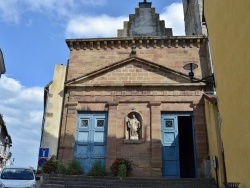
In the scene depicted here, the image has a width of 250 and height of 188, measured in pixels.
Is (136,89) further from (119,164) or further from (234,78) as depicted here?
(234,78)

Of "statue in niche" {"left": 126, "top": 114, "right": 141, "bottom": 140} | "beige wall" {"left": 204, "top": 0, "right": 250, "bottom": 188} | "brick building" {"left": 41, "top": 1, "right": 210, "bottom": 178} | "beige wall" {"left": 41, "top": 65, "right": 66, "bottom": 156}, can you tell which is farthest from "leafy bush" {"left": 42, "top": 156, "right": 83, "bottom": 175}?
"beige wall" {"left": 204, "top": 0, "right": 250, "bottom": 188}

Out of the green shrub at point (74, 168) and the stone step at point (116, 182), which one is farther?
the green shrub at point (74, 168)

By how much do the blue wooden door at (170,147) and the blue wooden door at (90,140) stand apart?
9.25 feet

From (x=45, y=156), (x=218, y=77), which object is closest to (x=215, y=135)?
(x=218, y=77)

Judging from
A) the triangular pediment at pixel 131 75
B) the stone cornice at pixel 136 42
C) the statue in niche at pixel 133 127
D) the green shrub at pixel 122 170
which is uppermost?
the stone cornice at pixel 136 42

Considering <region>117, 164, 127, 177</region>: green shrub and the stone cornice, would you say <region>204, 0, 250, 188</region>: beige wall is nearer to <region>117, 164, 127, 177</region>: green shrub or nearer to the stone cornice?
<region>117, 164, 127, 177</region>: green shrub

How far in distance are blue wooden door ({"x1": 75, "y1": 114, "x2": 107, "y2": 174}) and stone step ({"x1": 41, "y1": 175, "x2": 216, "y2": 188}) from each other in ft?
7.22

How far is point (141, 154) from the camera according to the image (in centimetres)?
1264

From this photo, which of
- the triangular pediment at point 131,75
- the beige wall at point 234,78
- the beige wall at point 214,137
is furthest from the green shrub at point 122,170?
the beige wall at point 234,78

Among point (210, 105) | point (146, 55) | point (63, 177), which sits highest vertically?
point (146, 55)

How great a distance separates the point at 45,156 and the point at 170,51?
8.30 m

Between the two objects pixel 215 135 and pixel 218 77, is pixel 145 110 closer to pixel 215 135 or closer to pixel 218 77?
pixel 215 135

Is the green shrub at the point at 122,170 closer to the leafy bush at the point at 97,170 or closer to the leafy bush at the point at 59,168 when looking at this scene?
the leafy bush at the point at 97,170

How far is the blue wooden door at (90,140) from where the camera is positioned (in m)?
12.9
